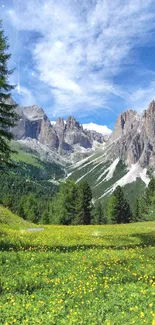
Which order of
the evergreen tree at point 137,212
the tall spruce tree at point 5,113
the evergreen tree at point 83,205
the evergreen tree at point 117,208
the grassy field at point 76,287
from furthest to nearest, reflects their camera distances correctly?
the evergreen tree at point 137,212 → the evergreen tree at point 117,208 → the evergreen tree at point 83,205 → the tall spruce tree at point 5,113 → the grassy field at point 76,287

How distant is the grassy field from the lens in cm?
884

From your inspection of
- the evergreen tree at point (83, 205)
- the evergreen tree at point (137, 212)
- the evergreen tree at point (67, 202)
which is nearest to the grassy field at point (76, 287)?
the evergreen tree at point (67, 202)

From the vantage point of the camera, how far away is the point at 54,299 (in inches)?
402

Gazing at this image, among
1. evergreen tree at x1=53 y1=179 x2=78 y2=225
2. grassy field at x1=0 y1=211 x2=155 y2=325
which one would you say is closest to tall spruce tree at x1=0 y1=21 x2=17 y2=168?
grassy field at x1=0 y1=211 x2=155 y2=325

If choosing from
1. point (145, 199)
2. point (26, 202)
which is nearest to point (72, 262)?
point (145, 199)

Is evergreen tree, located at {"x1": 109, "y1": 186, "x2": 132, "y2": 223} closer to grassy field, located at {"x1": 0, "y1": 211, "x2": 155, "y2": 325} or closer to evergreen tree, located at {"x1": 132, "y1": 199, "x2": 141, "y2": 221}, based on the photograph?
evergreen tree, located at {"x1": 132, "y1": 199, "x2": 141, "y2": 221}

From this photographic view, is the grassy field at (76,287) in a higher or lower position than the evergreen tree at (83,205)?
lower

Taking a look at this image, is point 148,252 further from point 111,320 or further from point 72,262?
point 111,320

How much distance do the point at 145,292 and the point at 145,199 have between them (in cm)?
10486

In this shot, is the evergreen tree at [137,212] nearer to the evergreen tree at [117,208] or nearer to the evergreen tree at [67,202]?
the evergreen tree at [117,208]

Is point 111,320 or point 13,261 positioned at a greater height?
point 13,261

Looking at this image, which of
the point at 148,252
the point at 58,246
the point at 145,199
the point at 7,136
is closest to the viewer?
the point at 148,252

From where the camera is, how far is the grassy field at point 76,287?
29.0ft

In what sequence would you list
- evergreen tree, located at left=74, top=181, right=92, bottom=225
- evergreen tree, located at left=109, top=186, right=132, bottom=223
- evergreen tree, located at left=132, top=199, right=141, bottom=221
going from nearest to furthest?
evergreen tree, located at left=74, top=181, right=92, bottom=225, evergreen tree, located at left=109, top=186, right=132, bottom=223, evergreen tree, located at left=132, top=199, right=141, bottom=221
